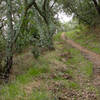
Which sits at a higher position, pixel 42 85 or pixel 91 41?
pixel 91 41

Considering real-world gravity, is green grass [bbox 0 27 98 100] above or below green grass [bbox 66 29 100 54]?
below

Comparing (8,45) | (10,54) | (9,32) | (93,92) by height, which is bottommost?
(93,92)

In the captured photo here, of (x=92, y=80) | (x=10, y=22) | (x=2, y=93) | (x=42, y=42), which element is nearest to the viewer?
(x=2, y=93)

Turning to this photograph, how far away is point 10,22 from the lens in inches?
252

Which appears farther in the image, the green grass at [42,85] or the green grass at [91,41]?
the green grass at [91,41]

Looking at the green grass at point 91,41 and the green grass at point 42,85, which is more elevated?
the green grass at point 91,41

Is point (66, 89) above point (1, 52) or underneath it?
Result: underneath

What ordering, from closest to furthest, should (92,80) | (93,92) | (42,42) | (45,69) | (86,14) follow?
(93,92) → (92,80) → (45,69) → (42,42) → (86,14)

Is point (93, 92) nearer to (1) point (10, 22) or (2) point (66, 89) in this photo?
(2) point (66, 89)

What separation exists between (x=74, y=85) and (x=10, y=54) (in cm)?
326

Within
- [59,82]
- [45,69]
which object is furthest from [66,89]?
[45,69]

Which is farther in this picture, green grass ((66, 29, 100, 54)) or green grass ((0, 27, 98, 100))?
green grass ((66, 29, 100, 54))

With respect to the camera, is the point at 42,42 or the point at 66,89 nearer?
the point at 66,89

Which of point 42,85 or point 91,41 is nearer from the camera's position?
point 42,85
